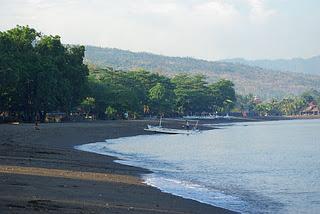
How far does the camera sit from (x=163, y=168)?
32.1 meters

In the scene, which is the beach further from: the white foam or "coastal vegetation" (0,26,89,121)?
"coastal vegetation" (0,26,89,121)

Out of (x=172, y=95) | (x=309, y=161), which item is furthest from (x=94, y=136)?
(x=172, y=95)

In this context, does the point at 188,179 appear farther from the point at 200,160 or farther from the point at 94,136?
the point at 94,136

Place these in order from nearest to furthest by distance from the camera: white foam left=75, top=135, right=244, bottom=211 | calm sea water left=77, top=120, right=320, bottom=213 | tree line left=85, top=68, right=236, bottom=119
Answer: white foam left=75, top=135, right=244, bottom=211, calm sea water left=77, top=120, right=320, bottom=213, tree line left=85, top=68, right=236, bottom=119

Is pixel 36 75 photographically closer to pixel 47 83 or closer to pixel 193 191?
pixel 47 83

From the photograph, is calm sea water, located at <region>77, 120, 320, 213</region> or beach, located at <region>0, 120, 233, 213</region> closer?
beach, located at <region>0, 120, 233, 213</region>

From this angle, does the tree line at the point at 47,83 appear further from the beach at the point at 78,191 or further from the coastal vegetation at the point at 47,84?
the beach at the point at 78,191

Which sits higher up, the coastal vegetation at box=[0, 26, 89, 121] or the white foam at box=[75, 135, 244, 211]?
the coastal vegetation at box=[0, 26, 89, 121]

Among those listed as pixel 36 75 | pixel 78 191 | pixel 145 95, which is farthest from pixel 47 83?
pixel 145 95

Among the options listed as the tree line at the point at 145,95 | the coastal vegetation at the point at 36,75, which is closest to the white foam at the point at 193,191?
the coastal vegetation at the point at 36,75

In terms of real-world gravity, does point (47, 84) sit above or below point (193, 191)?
above

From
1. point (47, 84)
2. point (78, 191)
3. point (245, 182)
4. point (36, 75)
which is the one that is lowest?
point (245, 182)

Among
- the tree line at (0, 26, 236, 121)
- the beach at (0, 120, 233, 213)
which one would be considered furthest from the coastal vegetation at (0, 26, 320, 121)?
the beach at (0, 120, 233, 213)

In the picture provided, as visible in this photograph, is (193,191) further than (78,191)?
Yes
